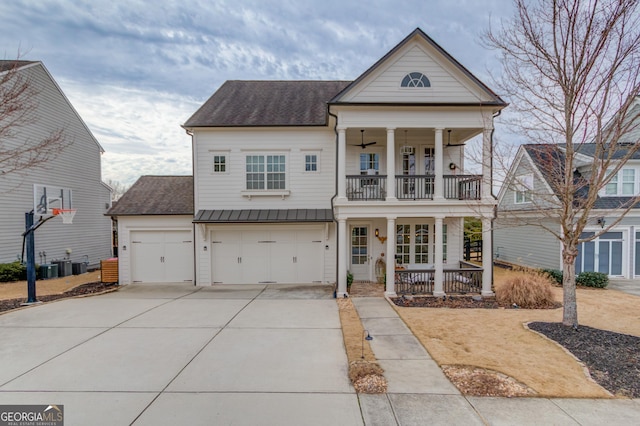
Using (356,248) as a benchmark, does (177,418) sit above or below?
below

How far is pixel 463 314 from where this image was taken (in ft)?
28.5

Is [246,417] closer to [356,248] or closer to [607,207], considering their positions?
[356,248]

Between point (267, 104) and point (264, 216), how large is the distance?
17.4 ft

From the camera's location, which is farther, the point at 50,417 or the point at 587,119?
the point at 587,119

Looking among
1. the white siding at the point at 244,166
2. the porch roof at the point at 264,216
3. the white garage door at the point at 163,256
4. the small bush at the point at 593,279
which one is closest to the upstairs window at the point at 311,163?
the white siding at the point at 244,166

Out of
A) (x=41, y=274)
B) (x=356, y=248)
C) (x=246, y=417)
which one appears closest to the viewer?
(x=246, y=417)

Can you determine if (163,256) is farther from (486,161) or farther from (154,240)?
(486,161)

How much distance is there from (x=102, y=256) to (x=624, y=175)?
28377 mm

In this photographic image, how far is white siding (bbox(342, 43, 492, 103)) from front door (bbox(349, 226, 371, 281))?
528 cm

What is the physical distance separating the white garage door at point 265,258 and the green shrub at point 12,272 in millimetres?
8923

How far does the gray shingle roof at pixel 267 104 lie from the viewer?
1265 centimetres

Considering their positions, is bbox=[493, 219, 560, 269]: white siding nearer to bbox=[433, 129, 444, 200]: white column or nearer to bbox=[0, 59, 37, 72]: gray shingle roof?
bbox=[433, 129, 444, 200]: white column

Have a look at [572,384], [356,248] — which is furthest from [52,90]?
[572,384]

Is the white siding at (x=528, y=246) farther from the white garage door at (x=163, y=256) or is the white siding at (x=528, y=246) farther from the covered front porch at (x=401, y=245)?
the white garage door at (x=163, y=256)
